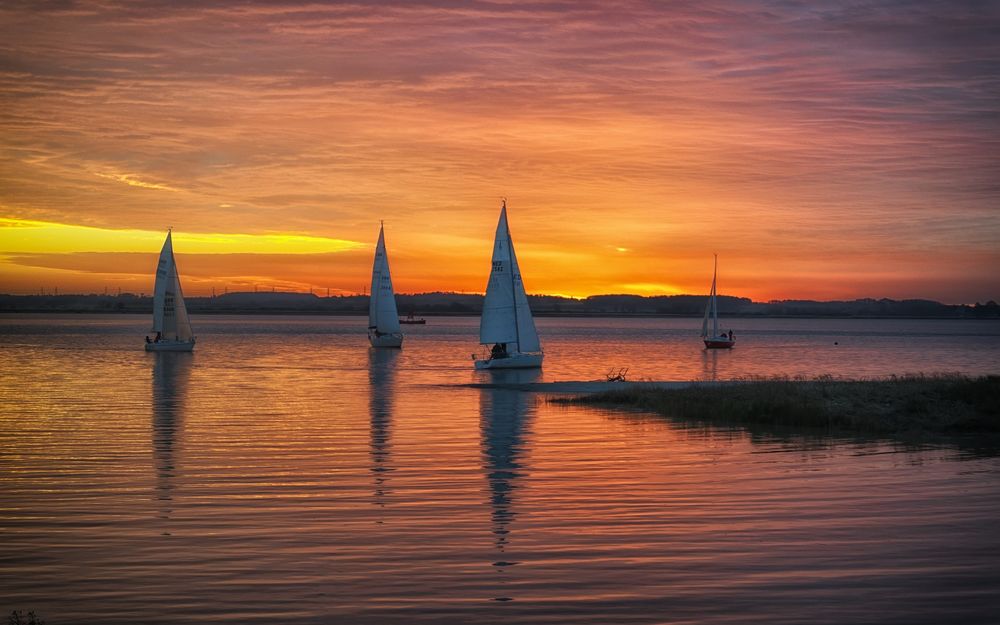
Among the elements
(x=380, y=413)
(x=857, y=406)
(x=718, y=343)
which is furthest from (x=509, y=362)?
(x=718, y=343)

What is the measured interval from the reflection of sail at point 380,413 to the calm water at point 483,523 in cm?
23

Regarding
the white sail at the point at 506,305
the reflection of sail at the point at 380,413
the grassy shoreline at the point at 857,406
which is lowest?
the reflection of sail at the point at 380,413

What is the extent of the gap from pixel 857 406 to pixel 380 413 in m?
17.5

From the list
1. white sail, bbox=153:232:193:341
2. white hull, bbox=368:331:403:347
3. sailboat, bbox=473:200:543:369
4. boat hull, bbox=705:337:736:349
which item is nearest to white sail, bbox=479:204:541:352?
sailboat, bbox=473:200:543:369

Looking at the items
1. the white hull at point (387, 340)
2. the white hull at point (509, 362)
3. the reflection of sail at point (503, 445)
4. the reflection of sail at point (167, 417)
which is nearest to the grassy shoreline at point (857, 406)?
the reflection of sail at point (503, 445)

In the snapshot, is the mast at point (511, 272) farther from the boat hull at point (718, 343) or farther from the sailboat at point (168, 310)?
the boat hull at point (718, 343)

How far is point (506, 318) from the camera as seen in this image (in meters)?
68.1

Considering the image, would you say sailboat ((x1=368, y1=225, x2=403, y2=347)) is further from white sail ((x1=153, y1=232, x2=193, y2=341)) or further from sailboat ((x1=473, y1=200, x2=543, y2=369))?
sailboat ((x1=473, y1=200, x2=543, y2=369))

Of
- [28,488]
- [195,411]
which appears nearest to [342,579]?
[28,488]

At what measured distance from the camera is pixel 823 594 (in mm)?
12938

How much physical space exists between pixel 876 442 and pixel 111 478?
2079cm

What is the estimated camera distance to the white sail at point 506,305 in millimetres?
65438

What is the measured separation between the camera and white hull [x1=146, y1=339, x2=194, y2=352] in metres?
92.9

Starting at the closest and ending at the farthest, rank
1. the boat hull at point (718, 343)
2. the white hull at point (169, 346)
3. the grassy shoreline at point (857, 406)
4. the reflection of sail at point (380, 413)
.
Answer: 1. the reflection of sail at point (380, 413)
2. the grassy shoreline at point (857, 406)
3. the white hull at point (169, 346)
4. the boat hull at point (718, 343)
